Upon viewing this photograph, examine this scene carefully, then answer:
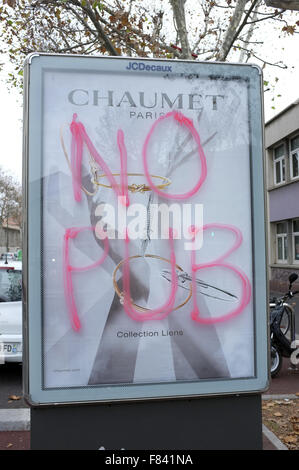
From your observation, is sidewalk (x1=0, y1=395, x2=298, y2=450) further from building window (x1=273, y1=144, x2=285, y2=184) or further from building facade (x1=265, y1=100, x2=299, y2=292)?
building window (x1=273, y1=144, x2=285, y2=184)

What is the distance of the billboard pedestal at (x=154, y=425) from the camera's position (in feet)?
8.27

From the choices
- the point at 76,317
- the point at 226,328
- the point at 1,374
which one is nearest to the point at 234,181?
the point at 226,328

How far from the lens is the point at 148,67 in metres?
2.68

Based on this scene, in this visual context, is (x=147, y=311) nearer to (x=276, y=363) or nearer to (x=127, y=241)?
(x=127, y=241)

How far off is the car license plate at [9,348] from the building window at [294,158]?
1678 centimetres

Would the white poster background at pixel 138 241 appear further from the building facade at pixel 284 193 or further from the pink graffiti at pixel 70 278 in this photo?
the building facade at pixel 284 193

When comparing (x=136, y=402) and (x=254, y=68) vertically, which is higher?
(x=254, y=68)

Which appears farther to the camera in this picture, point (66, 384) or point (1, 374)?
point (1, 374)

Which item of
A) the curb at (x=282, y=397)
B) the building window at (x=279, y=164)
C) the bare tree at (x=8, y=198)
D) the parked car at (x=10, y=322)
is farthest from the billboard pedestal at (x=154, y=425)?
the bare tree at (x=8, y=198)

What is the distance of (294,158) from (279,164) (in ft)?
5.62
